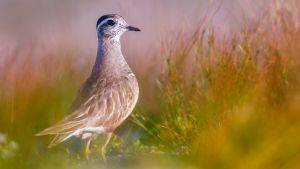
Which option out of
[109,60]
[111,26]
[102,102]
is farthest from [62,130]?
[111,26]

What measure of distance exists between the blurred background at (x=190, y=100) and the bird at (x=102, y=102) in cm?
21

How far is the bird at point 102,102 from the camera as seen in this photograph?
9125mm

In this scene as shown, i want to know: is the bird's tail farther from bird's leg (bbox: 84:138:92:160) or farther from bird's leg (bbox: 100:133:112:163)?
bird's leg (bbox: 84:138:92:160)

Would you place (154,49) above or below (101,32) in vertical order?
below

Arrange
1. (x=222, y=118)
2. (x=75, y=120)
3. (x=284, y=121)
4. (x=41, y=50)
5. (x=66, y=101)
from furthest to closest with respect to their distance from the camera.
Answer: (x=41, y=50) < (x=66, y=101) < (x=75, y=120) < (x=222, y=118) < (x=284, y=121)

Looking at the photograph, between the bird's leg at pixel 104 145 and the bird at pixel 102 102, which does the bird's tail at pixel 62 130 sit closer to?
the bird at pixel 102 102

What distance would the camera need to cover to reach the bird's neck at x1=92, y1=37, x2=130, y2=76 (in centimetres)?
982

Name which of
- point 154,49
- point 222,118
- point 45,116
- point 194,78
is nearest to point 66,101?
point 45,116

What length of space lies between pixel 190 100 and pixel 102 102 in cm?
79

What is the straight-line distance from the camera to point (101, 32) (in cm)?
1021

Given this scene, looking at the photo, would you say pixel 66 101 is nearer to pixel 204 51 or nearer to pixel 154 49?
pixel 204 51

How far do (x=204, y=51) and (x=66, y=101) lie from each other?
4.53 feet

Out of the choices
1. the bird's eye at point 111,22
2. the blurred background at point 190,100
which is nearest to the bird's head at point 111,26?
the bird's eye at point 111,22

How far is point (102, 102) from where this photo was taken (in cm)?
942
